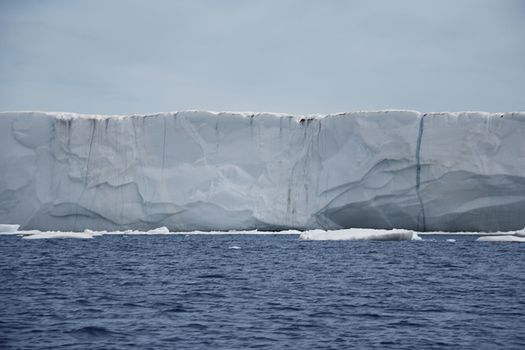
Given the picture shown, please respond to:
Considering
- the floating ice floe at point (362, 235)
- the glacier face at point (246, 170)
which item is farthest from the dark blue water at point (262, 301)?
the glacier face at point (246, 170)

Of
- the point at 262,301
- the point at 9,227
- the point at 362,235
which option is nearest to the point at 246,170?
the point at 362,235

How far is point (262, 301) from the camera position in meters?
11.6

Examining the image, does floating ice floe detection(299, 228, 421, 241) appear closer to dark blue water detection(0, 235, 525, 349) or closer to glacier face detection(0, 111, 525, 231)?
glacier face detection(0, 111, 525, 231)

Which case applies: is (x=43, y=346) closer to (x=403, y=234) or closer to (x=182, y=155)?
(x=403, y=234)

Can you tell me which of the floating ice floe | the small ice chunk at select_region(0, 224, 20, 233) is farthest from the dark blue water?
the small ice chunk at select_region(0, 224, 20, 233)

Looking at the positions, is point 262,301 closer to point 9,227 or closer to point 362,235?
point 362,235

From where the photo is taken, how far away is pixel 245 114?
34.2m

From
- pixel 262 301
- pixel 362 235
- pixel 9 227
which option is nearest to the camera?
pixel 262 301

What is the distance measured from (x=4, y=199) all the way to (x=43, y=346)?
27.3 meters

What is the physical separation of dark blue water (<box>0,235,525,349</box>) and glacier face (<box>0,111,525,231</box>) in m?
10.5

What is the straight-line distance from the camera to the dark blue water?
28.4 ft

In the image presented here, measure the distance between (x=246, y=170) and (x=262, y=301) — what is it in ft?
73.5

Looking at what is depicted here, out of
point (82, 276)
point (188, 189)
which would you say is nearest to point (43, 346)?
point (82, 276)

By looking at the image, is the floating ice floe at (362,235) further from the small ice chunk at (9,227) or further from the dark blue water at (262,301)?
the small ice chunk at (9,227)
